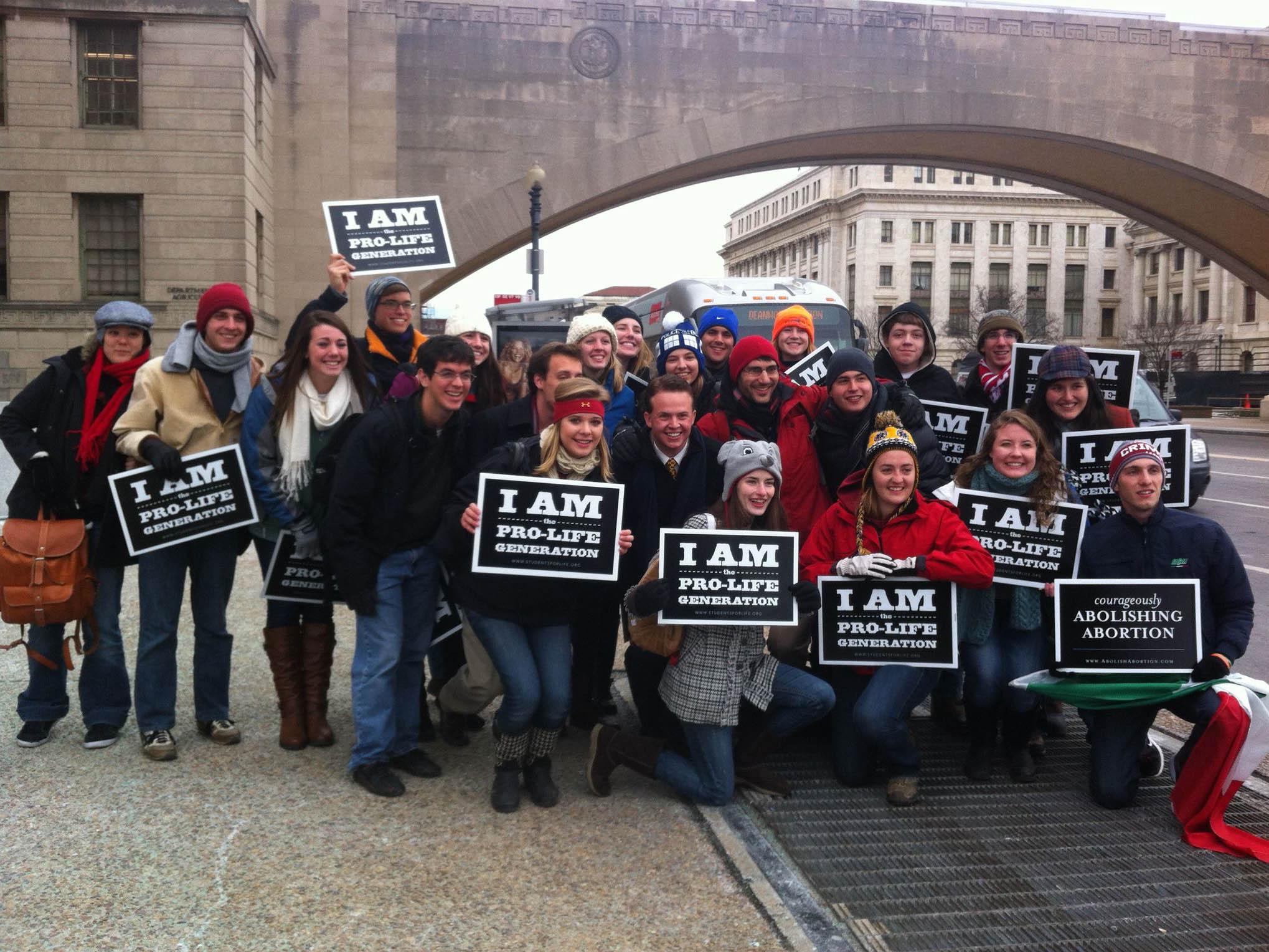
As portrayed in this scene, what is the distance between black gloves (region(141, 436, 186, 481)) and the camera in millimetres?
5012

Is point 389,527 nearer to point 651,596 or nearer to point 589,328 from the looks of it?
point 651,596

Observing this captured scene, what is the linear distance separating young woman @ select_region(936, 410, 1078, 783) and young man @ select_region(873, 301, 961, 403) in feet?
3.18

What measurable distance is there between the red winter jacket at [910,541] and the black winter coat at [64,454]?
3209 millimetres

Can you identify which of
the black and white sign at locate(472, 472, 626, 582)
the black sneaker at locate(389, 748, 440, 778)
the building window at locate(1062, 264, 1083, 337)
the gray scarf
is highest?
the building window at locate(1062, 264, 1083, 337)

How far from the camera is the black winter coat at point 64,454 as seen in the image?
5.19m

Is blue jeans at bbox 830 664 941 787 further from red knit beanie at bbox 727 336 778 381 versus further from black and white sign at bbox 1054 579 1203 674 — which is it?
red knit beanie at bbox 727 336 778 381

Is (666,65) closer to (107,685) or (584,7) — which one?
(584,7)

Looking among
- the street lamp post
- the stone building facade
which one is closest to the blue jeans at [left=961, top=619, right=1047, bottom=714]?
the stone building facade

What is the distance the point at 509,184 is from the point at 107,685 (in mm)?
23094

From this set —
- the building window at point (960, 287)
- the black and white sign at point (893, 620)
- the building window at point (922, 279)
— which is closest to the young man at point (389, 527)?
the black and white sign at point (893, 620)

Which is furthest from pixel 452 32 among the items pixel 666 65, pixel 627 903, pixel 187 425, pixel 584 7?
pixel 627 903

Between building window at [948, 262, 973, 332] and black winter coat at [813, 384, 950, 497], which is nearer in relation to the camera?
black winter coat at [813, 384, 950, 497]

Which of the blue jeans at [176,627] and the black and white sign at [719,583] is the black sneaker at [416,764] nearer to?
the blue jeans at [176,627]

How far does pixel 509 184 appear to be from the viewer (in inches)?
1065
